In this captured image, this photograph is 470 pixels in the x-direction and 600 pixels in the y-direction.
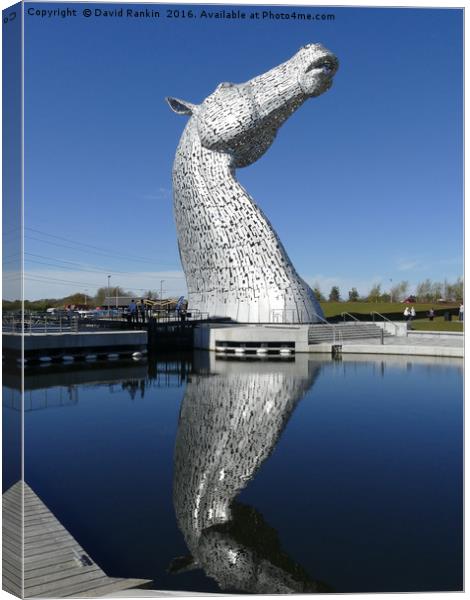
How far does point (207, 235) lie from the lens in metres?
19.7

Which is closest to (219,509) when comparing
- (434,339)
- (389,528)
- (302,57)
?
(389,528)

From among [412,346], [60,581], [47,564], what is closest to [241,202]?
[412,346]

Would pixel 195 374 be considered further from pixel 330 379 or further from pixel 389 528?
pixel 389 528

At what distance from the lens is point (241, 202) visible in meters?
19.0

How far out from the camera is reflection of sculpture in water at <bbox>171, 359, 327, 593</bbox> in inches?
138

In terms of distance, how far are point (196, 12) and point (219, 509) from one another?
3.81m

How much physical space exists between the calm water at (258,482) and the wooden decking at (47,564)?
0.87 ft

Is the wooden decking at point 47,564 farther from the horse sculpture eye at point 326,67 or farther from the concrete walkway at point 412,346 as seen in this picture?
the horse sculpture eye at point 326,67

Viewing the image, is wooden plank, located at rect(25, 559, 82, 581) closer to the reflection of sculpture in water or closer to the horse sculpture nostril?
the reflection of sculpture in water

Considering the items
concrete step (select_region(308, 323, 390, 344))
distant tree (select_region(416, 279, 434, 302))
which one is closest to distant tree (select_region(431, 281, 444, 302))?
distant tree (select_region(416, 279, 434, 302))

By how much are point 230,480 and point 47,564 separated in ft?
6.96

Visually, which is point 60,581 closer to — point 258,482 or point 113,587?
point 113,587

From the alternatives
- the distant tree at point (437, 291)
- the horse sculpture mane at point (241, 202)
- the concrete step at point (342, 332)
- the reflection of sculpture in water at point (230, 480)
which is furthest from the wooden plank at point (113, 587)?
the distant tree at point (437, 291)

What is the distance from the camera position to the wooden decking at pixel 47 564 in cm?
322
